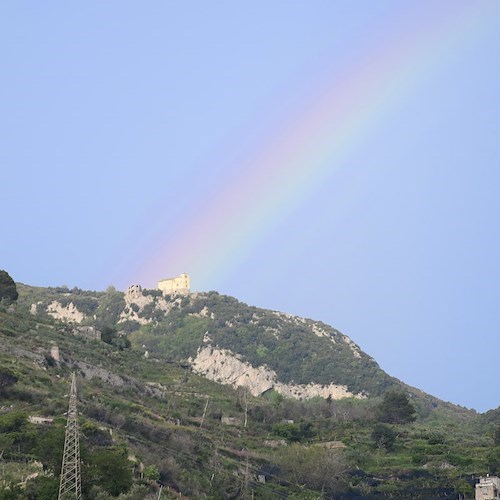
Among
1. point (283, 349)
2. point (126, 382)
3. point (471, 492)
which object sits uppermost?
point (283, 349)

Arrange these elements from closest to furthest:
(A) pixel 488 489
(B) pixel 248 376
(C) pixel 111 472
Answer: (C) pixel 111 472 < (A) pixel 488 489 < (B) pixel 248 376

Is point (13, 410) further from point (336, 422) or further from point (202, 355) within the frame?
point (202, 355)

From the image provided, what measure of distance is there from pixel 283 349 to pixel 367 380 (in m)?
12.3

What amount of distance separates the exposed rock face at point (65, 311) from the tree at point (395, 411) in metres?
56.4

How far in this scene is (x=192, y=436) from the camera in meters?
72.9

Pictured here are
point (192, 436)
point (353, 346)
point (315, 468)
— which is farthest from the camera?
point (353, 346)

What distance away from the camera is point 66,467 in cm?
4503

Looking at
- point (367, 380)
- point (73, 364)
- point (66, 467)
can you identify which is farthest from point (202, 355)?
point (66, 467)

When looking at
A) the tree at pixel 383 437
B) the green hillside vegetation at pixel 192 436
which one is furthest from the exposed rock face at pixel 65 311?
the tree at pixel 383 437

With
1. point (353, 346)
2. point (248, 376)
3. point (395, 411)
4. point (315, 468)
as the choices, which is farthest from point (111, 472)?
point (353, 346)

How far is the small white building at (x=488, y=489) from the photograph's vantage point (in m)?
64.8

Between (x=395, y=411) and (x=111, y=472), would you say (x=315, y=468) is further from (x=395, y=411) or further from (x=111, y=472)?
(x=395, y=411)

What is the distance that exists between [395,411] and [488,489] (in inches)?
1190

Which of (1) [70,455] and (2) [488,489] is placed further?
(2) [488,489]
